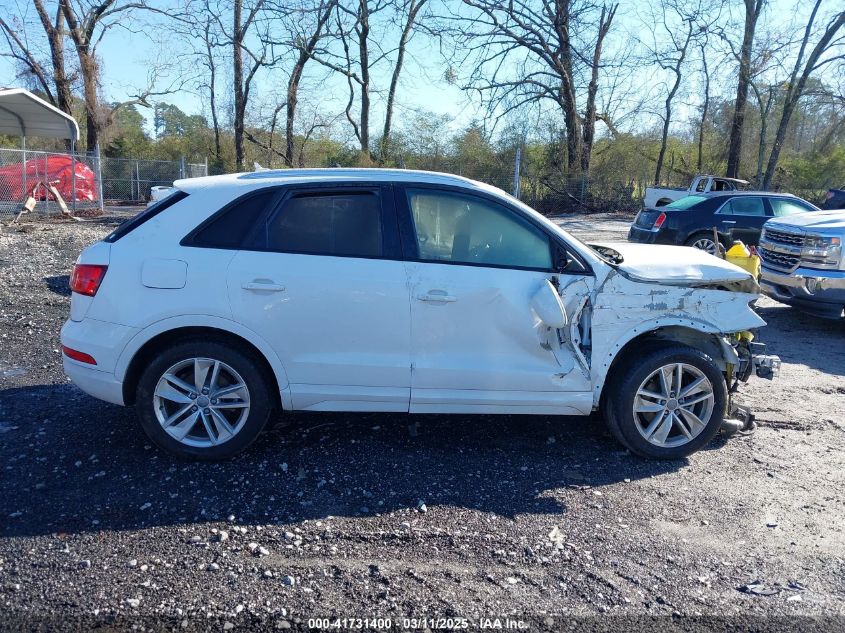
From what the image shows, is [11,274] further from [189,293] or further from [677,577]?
[677,577]

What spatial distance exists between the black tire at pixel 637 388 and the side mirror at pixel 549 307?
0.59 metres

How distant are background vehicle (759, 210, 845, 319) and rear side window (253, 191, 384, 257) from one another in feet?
20.1

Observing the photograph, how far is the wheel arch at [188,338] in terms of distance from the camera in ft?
12.9

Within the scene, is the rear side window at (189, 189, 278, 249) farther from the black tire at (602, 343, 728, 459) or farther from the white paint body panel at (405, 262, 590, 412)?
the black tire at (602, 343, 728, 459)

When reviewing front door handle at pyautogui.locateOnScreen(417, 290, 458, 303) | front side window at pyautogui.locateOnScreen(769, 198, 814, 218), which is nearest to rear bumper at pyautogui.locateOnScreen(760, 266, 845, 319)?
front door handle at pyautogui.locateOnScreen(417, 290, 458, 303)

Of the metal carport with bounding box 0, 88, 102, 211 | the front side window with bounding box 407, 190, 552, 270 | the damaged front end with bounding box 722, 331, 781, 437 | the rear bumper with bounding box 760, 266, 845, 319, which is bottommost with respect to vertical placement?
the damaged front end with bounding box 722, 331, 781, 437

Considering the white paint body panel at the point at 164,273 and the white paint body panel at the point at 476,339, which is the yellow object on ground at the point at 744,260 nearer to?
the white paint body panel at the point at 476,339

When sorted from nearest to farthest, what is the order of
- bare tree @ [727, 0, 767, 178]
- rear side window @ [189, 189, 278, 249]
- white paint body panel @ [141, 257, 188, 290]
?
white paint body panel @ [141, 257, 188, 290], rear side window @ [189, 189, 278, 249], bare tree @ [727, 0, 767, 178]

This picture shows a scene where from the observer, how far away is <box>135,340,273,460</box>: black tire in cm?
396

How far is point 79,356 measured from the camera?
407cm

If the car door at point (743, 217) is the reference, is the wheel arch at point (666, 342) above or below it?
below

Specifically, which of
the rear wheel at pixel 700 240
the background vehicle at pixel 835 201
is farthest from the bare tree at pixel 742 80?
the rear wheel at pixel 700 240

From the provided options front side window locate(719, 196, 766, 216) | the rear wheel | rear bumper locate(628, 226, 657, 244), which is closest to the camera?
the rear wheel

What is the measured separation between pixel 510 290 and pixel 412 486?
1.35 m
